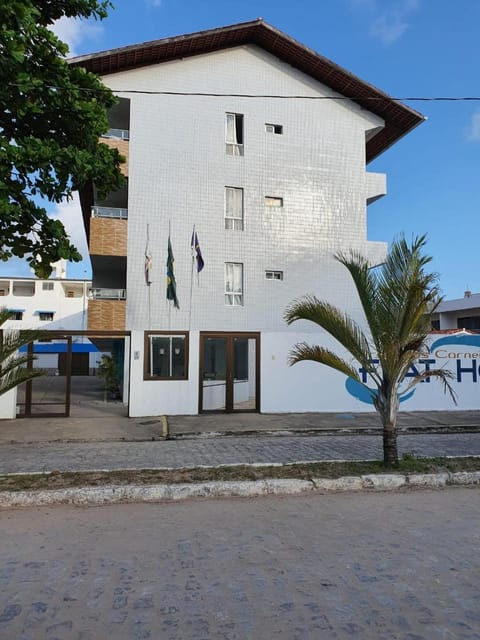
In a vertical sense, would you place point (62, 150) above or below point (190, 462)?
above

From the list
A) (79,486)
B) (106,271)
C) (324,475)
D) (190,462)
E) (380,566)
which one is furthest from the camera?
(106,271)

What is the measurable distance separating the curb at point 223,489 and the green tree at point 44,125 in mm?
4598

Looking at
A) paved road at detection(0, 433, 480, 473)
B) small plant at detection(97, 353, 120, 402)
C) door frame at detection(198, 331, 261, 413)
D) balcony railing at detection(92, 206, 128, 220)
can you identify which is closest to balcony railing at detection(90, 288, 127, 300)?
balcony railing at detection(92, 206, 128, 220)

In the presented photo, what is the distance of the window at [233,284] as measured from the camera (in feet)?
46.8

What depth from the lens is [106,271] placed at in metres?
17.8

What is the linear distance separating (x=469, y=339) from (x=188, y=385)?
891 cm

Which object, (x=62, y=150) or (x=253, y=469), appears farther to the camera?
(x=62, y=150)

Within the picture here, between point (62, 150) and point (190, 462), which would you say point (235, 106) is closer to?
A: point (62, 150)

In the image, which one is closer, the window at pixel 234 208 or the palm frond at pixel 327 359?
the palm frond at pixel 327 359

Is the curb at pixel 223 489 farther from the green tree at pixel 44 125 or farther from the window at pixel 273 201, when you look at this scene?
the window at pixel 273 201

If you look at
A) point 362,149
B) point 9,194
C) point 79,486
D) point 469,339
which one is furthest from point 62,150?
point 469,339

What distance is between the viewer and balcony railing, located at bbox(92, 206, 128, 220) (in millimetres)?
14062

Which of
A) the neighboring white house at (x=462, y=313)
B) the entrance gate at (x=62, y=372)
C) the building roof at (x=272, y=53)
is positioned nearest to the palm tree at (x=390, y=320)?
the entrance gate at (x=62, y=372)

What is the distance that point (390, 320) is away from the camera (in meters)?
6.77
